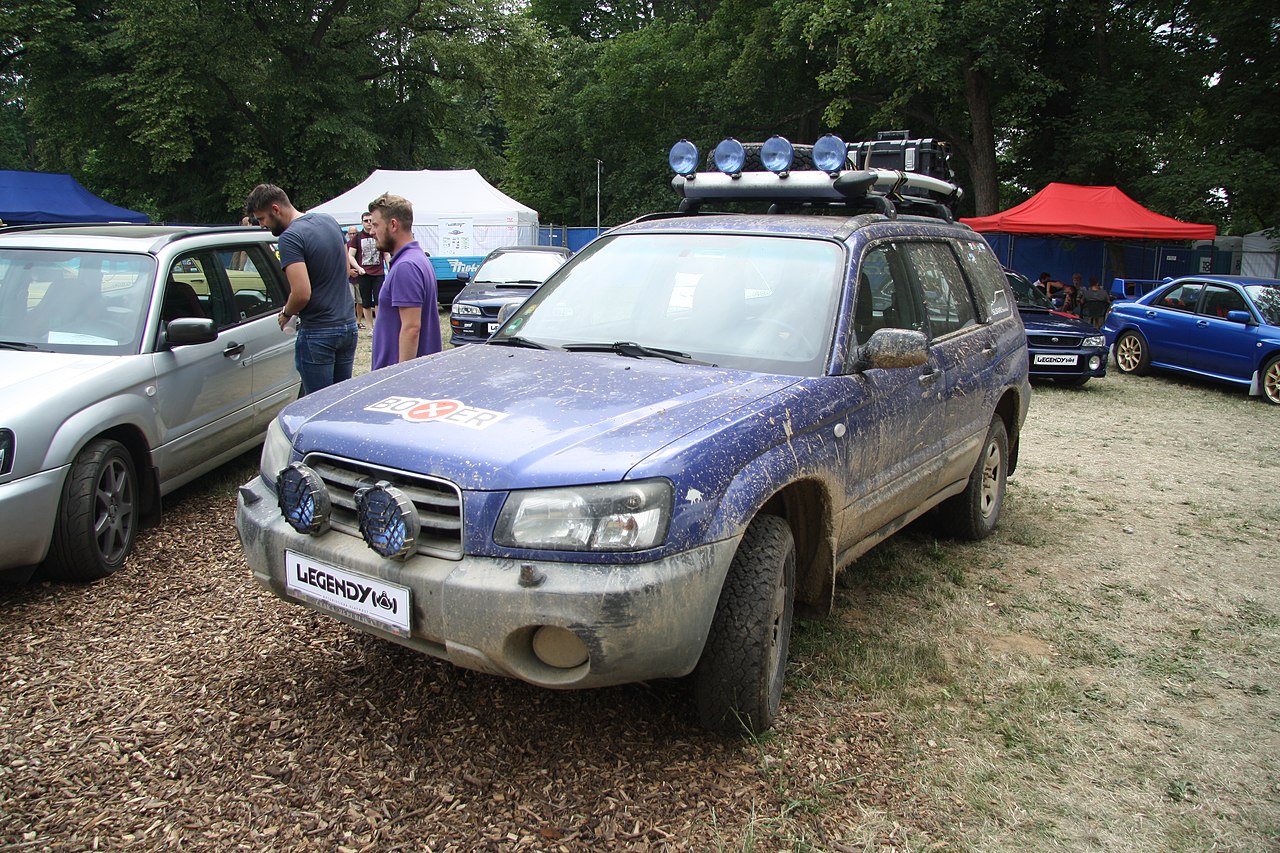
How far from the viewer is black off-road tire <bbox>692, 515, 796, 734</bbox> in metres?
2.90

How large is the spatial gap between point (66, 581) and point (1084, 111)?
957 inches

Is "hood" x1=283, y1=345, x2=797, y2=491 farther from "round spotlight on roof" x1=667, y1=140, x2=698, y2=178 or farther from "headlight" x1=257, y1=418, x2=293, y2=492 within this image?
"round spotlight on roof" x1=667, y1=140, x2=698, y2=178

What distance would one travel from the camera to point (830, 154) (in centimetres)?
431

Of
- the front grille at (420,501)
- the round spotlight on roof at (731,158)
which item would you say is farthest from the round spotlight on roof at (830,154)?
the front grille at (420,501)

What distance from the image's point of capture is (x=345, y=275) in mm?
5781

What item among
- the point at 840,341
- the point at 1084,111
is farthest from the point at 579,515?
the point at 1084,111

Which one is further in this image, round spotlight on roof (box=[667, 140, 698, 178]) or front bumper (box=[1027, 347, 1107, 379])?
front bumper (box=[1027, 347, 1107, 379])

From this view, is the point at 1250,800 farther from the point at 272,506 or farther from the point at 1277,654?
the point at 272,506

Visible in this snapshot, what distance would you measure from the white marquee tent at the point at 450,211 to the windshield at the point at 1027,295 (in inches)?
492

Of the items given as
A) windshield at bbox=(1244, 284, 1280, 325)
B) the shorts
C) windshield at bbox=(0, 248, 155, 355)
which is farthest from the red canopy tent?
windshield at bbox=(0, 248, 155, 355)

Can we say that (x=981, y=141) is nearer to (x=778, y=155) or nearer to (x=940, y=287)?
(x=940, y=287)

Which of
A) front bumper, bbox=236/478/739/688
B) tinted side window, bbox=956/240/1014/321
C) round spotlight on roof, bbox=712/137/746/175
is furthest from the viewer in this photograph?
tinted side window, bbox=956/240/1014/321

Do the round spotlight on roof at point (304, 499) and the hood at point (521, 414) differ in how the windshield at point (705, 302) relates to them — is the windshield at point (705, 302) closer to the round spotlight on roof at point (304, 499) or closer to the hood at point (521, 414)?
the hood at point (521, 414)

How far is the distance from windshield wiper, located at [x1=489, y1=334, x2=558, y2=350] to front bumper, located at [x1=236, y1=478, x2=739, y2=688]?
1.33m
